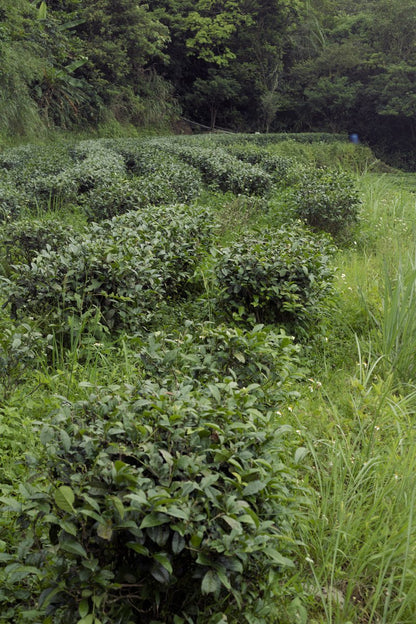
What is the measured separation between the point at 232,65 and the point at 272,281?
2512 cm

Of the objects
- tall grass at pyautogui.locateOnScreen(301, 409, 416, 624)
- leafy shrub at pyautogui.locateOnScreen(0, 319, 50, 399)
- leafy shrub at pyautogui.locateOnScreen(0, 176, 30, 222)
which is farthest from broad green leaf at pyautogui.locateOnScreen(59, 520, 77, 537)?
leafy shrub at pyautogui.locateOnScreen(0, 176, 30, 222)

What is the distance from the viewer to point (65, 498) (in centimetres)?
133

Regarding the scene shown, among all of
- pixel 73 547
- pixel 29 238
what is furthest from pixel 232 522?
pixel 29 238

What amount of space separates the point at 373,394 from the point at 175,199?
13.4 ft

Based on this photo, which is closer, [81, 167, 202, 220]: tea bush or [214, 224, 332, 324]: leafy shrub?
[214, 224, 332, 324]: leafy shrub

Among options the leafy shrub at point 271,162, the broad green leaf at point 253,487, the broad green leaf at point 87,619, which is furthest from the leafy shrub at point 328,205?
the broad green leaf at point 87,619

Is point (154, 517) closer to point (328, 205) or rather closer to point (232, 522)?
point (232, 522)

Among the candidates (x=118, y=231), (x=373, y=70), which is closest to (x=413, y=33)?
(x=373, y=70)

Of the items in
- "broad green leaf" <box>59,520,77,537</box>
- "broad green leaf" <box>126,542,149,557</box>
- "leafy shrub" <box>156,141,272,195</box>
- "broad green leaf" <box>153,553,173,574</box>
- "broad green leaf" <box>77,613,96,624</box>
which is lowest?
"broad green leaf" <box>77,613,96,624</box>

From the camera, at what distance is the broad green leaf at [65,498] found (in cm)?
132

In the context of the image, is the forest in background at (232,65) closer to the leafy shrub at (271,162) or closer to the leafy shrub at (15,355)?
the leafy shrub at (271,162)

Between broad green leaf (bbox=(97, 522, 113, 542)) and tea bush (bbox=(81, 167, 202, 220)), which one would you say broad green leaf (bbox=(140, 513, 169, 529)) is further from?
tea bush (bbox=(81, 167, 202, 220))

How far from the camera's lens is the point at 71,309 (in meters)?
3.34

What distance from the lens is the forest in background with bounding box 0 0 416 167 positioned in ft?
56.3
